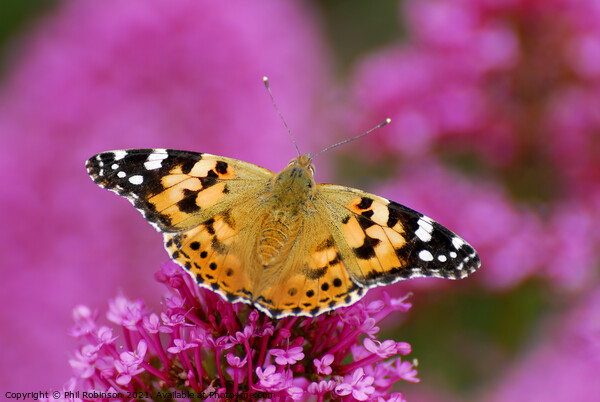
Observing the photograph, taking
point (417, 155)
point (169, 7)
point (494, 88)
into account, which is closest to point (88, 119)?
point (169, 7)

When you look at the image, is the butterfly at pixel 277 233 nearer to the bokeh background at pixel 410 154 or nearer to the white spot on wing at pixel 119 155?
the white spot on wing at pixel 119 155

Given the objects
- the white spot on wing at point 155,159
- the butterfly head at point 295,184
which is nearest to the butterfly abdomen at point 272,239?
the butterfly head at point 295,184

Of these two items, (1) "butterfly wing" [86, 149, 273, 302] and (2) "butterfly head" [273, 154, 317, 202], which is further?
(2) "butterfly head" [273, 154, 317, 202]

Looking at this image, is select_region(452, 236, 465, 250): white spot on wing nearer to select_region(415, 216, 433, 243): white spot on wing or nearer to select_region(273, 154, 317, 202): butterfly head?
select_region(415, 216, 433, 243): white spot on wing

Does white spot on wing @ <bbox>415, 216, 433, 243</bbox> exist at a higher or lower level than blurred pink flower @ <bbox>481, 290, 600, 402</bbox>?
higher

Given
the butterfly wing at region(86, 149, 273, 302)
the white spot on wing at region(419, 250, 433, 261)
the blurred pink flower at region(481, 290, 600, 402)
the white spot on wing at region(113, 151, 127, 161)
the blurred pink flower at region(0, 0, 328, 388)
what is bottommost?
the blurred pink flower at region(481, 290, 600, 402)

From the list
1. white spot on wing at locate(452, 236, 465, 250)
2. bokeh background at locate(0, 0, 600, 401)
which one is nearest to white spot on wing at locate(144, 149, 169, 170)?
white spot on wing at locate(452, 236, 465, 250)

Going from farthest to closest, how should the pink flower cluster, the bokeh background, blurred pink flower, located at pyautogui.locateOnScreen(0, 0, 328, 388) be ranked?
blurred pink flower, located at pyautogui.locateOnScreen(0, 0, 328, 388) → the bokeh background → the pink flower cluster
